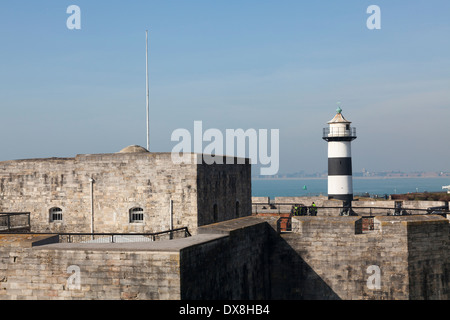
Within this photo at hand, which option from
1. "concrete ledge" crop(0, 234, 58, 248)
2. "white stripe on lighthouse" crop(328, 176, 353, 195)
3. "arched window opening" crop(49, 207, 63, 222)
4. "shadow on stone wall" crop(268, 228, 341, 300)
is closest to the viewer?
"concrete ledge" crop(0, 234, 58, 248)

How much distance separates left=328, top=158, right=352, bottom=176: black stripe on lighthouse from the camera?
128 ft

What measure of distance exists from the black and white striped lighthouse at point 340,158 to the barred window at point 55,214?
21.3m

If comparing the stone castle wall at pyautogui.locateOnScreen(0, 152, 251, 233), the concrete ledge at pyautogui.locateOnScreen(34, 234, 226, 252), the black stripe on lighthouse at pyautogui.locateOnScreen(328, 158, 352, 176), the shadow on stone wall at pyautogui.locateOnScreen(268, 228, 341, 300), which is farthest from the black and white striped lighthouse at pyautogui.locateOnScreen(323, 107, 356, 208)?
the concrete ledge at pyautogui.locateOnScreen(34, 234, 226, 252)

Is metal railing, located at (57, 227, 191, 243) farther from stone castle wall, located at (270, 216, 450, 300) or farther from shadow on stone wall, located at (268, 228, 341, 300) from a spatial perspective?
stone castle wall, located at (270, 216, 450, 300)

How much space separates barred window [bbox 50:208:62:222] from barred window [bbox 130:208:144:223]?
349 cm

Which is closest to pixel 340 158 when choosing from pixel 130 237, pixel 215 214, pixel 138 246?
pixel 215 214

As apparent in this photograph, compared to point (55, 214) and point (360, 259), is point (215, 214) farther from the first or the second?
point (55, 214)

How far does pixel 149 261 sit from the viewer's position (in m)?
13.1
